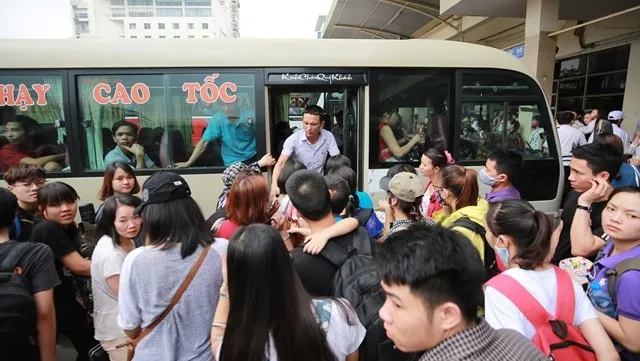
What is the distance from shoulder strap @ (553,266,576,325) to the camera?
4.67 feet

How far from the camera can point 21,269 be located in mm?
1777

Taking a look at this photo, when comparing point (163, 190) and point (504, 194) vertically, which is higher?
point (163, 190)

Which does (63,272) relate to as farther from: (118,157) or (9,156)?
(9,156)

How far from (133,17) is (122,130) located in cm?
8420

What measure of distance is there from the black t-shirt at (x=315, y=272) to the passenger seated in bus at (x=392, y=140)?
3206mm

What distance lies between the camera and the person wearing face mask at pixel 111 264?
83.7 inches

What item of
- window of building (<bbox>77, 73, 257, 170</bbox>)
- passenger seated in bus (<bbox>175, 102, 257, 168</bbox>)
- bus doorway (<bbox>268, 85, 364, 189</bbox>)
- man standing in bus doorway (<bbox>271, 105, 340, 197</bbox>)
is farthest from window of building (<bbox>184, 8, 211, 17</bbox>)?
man standing in bus doorway (<bbox>271, 105, 340, 197</bbox>)

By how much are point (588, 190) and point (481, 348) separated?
2.03 metres

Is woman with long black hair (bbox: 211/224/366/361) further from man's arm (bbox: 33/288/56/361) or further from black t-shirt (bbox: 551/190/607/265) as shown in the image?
black t-shirt (bbox: 551/190/607/265)

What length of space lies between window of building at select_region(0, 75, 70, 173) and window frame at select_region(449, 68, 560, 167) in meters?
4.83

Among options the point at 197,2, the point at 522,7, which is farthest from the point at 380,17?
the point at 197,2

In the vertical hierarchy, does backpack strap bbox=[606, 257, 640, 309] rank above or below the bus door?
below

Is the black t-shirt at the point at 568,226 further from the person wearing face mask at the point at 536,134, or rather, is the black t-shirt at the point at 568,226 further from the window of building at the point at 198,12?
the window of building at the point at 198,12

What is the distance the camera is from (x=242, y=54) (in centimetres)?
443
